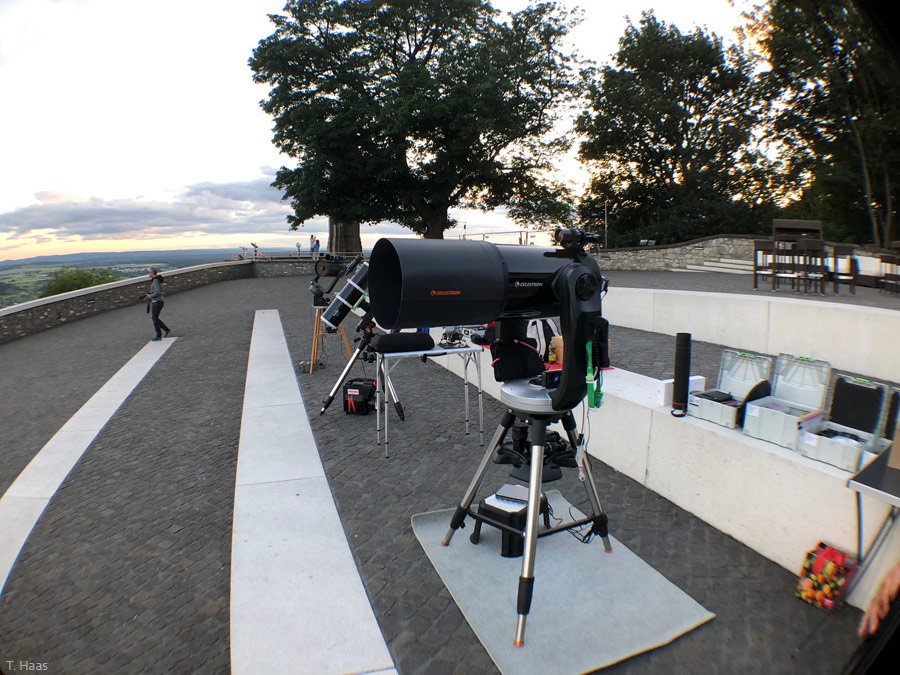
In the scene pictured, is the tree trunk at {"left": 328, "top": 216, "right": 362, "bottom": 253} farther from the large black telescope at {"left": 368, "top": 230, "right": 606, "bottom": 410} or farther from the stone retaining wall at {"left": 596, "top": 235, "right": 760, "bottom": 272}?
the large black telescope at {"left": 368, "top": 230, "right": 606, "bottom": 410}

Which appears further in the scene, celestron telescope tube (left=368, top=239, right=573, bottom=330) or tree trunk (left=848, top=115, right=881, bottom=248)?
celestron telescope tube (left=368, top=239, right=573, bottom=330)

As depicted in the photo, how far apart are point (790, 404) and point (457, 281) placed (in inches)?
92.3

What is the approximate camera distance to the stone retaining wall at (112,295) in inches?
478

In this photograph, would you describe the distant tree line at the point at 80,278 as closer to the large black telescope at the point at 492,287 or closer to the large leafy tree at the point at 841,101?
the large black telescope at the point at 492,287

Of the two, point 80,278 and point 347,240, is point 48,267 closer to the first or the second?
point 347,240

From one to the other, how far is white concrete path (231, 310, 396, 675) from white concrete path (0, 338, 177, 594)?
1386 millimetres

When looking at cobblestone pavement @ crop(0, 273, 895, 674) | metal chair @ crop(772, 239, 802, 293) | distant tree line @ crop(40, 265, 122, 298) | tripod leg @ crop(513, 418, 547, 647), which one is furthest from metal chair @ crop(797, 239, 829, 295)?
distant tree line @ crop(40, 265, 122, 298)

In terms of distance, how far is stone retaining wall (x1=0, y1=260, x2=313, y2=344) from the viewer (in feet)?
39.8

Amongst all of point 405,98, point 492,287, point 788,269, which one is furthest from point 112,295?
point 788,269

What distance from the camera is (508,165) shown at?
2583 centimetres

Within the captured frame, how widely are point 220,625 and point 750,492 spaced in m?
2.93

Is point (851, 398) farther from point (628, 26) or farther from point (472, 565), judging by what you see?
point (628, 26)

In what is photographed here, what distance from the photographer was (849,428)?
2.49 m

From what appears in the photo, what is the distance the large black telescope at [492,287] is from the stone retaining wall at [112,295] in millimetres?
14363
